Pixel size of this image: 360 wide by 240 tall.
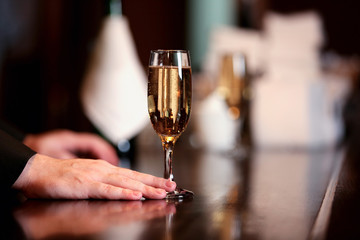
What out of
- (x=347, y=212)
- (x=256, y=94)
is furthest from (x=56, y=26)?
(x=347, y=212)

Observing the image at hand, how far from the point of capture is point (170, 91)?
908mm

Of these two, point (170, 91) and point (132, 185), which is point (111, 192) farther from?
point (170, 91)

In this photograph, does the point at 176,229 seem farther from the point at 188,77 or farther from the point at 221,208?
the point at 188,77

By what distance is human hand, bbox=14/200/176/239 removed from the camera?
2.15ft

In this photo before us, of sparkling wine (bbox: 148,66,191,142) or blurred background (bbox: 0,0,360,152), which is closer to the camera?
sparkling wine (bbox: 148,66,191,142)

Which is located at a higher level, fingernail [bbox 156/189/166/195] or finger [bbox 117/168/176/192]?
finger [bbox 117/168/176/192]

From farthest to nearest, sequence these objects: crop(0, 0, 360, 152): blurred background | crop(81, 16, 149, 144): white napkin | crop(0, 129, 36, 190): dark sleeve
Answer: crop(0, 0, 360, 152): blurred background → crop(81, 16, 149, 144): white napkin → crop(0, 129, 36, 190): dark sleeve

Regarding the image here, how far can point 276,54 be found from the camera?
247cm

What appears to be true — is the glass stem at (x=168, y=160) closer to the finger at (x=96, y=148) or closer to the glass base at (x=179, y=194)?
the glass base at (x=179, y=194)

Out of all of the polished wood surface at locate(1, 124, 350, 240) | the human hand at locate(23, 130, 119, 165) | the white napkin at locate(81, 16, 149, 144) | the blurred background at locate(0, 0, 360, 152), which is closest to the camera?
the polished wood surface at locate(1, 124, 350, 240)

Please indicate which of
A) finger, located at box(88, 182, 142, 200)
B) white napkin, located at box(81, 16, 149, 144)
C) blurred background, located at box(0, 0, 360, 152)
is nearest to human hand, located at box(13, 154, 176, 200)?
finger, located at box(88, 182, 142, 200)

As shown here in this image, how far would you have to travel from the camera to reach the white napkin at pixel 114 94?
1608mm

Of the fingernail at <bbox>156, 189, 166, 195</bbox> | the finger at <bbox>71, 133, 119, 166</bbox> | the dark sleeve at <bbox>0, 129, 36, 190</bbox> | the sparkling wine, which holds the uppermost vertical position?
the sparkling wine

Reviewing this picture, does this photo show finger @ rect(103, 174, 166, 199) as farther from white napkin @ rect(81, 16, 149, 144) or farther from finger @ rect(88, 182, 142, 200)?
white napkin @ rect(81, 16, 149, 144)
